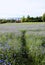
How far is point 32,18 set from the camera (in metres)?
66.8

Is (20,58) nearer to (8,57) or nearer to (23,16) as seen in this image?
(8,57)

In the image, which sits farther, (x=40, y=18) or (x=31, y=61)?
(x=40, y=18)

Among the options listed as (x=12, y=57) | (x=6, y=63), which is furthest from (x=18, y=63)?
(x=12, y=57)

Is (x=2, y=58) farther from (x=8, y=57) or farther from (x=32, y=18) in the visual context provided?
(x=32, y=18)

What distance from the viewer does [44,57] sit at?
30.6ft

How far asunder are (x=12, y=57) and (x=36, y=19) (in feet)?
183

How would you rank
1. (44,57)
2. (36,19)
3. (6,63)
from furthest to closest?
(36,19) < (44,57) < (6,63)

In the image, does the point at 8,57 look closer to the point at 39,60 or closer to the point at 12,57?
the point at 12,57

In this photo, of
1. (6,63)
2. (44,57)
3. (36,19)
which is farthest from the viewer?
(36,19)

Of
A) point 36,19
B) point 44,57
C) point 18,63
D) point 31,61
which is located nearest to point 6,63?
point 18,63

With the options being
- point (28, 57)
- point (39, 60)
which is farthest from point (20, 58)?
point (39, 60)

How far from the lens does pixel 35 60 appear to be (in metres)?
8.78

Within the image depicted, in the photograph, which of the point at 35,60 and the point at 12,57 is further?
the point at 12,57

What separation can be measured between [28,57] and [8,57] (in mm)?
854
